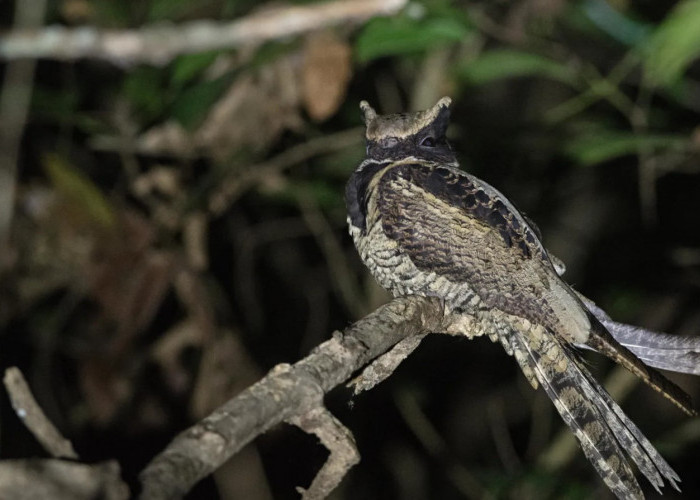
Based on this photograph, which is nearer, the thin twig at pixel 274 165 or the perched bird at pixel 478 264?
the perched bird at pixel 478 264

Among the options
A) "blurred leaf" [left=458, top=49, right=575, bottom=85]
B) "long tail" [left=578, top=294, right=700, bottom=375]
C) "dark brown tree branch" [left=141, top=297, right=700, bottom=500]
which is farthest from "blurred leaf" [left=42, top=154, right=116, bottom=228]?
"long tail" [left=578, top=294, right=700, bottom=375]

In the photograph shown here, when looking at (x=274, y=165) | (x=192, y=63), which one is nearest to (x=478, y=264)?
(x=192, y=63)

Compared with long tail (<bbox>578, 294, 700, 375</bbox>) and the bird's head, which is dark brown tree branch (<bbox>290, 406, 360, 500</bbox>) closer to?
long tail (<bbox>578, 294, 700, 375</bbox>)

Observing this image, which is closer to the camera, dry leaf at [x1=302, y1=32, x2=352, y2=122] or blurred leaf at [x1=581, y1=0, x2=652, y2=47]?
dry leaf at [x1=302, y1=32, x2=352, y2=122]

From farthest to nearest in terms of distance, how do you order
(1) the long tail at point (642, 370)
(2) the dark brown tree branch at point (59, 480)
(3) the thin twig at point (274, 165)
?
(3) the thin twig at point (274, 165) < (1) the long tail at point (642, 370) < (2) the dark brown tree branch at point (59, 480)

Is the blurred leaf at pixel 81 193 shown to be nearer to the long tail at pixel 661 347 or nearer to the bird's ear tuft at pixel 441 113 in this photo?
the bird's ear tuft at pixel 441 113

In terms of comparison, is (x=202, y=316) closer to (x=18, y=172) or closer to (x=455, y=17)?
(x=18, y=172)

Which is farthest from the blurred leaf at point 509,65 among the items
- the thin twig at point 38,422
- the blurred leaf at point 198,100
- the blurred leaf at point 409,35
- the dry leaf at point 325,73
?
the thin twig at point 38,422
